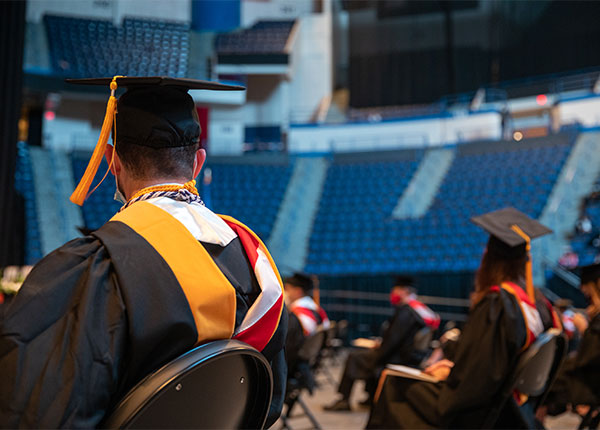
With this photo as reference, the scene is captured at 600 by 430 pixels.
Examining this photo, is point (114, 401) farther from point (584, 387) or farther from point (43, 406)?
point (584, 387)

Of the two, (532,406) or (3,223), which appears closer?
(532,406)

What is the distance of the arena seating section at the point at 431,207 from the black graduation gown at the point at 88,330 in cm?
1011

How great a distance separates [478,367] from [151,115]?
1856 mm

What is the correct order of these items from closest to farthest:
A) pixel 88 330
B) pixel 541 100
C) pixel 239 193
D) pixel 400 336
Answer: pixel 88 330 < pixel 400 336 < pixel 239 193 < pixel 541 100

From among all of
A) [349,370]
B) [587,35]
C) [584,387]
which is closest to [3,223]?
[349,370]

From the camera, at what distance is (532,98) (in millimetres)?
16719

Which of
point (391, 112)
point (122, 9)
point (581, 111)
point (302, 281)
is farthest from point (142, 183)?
point (391, 112)

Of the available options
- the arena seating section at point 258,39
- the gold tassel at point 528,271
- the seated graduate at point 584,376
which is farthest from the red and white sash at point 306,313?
the arena seating section at point 258,39

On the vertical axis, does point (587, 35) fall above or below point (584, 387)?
above

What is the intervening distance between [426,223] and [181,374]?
40.5 ft

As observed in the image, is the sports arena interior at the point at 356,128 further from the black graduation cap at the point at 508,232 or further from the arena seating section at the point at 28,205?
the black graduation cap at the point at 508,232

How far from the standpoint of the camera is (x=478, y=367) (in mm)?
2674

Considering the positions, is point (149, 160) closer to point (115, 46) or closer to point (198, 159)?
point (198, 159)

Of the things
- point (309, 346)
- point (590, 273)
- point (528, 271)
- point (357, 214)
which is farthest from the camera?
point (357, 214)
